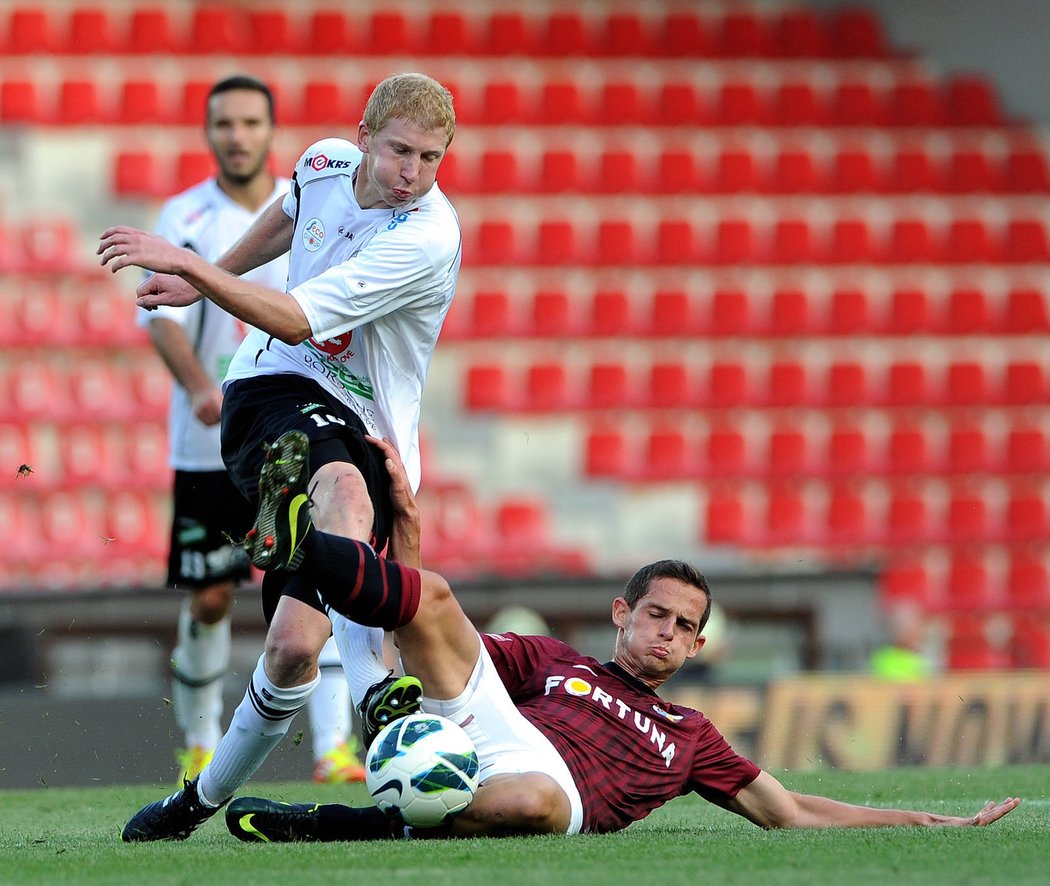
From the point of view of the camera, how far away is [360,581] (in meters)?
3.58

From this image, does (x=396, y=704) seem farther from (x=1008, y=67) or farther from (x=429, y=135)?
(x=1008, y=67)

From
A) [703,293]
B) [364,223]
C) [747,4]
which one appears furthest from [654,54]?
[364,223]

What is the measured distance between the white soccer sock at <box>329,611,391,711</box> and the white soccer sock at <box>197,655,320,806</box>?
170 mm

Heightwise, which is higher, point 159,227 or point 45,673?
point 159,227

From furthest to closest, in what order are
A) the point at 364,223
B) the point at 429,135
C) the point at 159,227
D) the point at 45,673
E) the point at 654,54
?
the point at 654,54, the point at 45,673, the point at 159,227, the point at 364,223, the point at 429,135

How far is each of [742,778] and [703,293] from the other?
9759mm

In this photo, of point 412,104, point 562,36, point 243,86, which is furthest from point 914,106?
point 412,104

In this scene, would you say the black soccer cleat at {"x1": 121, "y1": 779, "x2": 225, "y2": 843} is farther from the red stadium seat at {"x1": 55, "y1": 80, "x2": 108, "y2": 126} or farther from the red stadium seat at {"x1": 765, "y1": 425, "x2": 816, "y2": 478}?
the red stadium seat at {"x1": 55, "y1": 80, "x2": 108, "y2": 126}

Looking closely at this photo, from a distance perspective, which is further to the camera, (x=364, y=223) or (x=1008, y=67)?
(x=1008, y=67)

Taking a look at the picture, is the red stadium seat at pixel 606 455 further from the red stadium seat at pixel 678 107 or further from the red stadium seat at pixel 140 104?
the red stadium seat at pixel 140 104

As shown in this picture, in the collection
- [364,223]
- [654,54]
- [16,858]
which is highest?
[654,54]

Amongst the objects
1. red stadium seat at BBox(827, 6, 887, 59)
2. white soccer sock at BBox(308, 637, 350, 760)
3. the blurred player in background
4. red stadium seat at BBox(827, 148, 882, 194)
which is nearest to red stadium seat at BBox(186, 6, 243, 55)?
red stadium seat at BBox(827, 148, 882, 194)

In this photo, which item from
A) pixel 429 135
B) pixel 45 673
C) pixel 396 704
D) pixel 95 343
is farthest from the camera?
pixel 95 343

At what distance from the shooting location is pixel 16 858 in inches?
145
